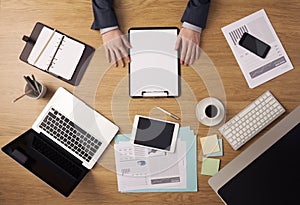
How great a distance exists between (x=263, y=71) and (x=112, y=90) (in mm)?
477

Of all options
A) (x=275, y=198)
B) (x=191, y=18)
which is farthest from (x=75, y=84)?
(x=275, y=198)

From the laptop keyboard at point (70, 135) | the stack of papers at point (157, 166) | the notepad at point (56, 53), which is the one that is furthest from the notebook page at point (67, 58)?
the stack of papers at point (157, 166)

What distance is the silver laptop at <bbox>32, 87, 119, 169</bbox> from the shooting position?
129 centimetres

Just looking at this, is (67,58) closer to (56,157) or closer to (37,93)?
(37,93)

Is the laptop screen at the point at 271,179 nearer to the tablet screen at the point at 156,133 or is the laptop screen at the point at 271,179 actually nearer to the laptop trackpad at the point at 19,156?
the tablet screen at the point at 156,133

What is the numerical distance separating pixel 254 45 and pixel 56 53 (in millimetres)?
629

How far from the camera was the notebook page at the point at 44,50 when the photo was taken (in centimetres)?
131

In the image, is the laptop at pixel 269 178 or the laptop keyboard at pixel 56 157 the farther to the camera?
the laptop keyboard at pixel 56 157

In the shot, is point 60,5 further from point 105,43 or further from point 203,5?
point 203,5

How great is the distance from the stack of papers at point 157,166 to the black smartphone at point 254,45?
1.04 ft

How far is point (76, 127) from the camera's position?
129 cm

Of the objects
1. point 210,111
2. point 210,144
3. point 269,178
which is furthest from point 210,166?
point 269,178

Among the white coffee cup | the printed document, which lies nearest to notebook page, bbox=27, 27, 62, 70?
the printed document

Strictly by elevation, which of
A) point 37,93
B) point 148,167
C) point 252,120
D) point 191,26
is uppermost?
point 191,26
